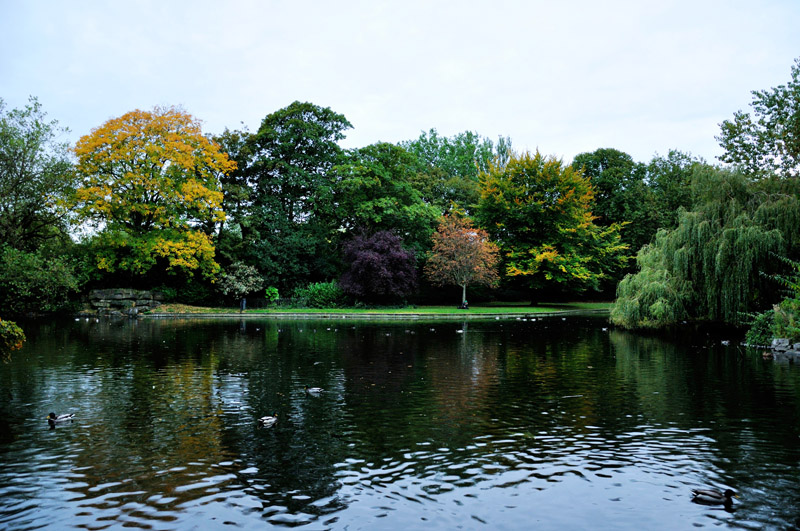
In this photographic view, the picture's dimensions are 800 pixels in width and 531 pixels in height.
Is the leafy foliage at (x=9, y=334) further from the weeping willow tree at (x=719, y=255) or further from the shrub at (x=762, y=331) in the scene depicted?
the weeping willow tree at (x=719, y=255)

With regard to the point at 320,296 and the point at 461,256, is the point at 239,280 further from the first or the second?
the point at 461,256

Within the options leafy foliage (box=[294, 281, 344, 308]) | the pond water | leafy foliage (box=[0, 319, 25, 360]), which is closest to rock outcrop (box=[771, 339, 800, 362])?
the pond water

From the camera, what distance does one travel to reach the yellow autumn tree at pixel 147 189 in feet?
145

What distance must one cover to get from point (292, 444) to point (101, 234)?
4253 cm

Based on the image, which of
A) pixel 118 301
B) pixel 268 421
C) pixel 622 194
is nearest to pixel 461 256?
pixel 622 194

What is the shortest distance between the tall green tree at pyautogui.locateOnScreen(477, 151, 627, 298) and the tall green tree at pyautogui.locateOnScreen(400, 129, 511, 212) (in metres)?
2.98

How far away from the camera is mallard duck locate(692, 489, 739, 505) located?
6.55 m

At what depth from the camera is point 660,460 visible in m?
8.20

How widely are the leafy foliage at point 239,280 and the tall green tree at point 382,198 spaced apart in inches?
371

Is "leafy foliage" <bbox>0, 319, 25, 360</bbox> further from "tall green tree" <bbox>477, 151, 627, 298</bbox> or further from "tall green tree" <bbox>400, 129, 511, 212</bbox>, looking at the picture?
"tall green tree" <bbox>400, 129, 511, 212</bbox>

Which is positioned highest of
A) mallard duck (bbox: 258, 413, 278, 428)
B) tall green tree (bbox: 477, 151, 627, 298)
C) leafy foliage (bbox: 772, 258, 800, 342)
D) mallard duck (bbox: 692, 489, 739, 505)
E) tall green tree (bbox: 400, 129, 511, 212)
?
tall green tree (bbox: 400, 129, 511, 212)

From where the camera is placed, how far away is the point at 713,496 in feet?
21.6

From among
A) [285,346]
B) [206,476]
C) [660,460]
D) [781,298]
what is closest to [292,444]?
[206,476]

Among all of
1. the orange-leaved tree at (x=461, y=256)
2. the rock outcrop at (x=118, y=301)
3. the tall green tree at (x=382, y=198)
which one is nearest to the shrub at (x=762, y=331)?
the orange-leaved tree at (x=461, y=256)
